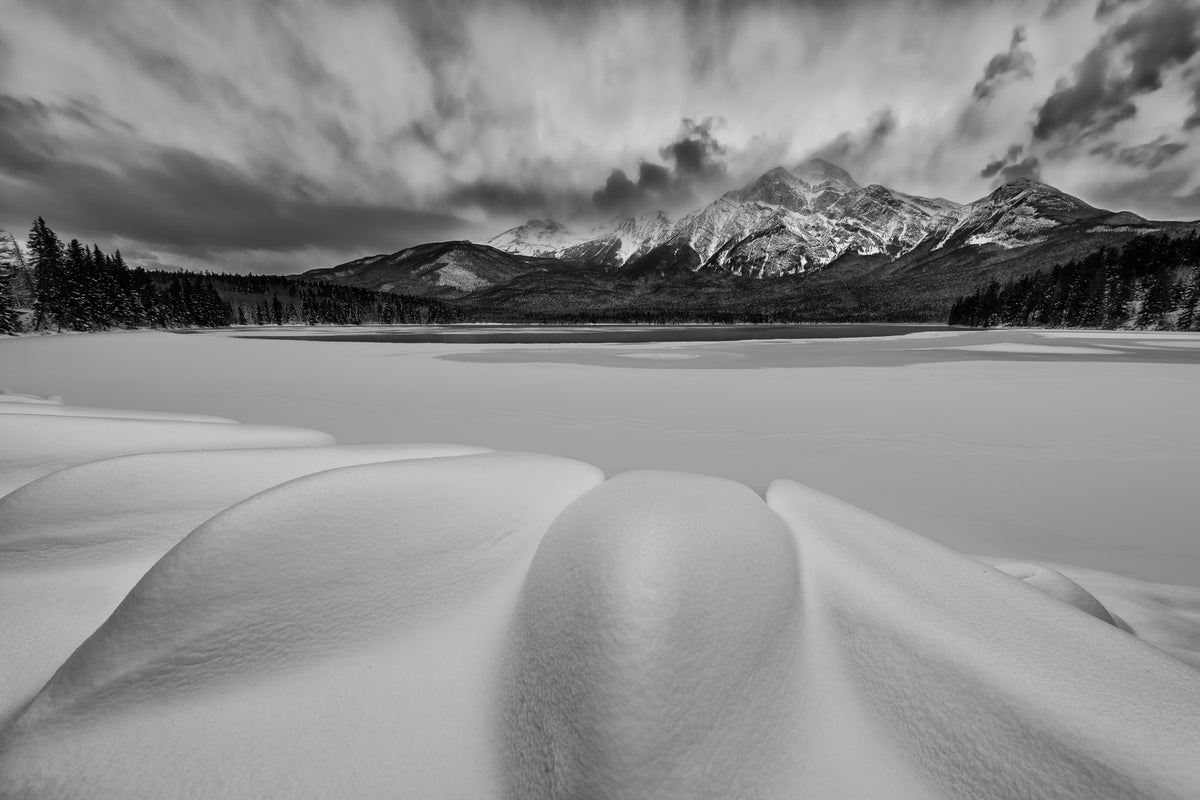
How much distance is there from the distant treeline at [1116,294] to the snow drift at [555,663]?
116181 millimetres

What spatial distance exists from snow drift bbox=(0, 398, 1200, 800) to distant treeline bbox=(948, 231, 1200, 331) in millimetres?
116181

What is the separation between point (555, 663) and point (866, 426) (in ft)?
34.2

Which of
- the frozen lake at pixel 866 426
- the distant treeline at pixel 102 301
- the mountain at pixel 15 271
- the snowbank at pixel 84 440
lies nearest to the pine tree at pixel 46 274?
the distant treeline at pixel 102 301

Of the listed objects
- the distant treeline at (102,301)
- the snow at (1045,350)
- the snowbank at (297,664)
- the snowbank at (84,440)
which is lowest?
the snowbank at (297,664)

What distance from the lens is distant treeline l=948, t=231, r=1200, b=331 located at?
2918 inches

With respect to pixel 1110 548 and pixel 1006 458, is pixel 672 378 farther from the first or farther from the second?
pixel 1110 548

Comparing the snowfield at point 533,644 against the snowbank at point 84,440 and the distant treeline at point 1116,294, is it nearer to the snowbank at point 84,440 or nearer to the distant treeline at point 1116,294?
the snowbank at point 84,440

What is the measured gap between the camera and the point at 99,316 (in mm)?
62844

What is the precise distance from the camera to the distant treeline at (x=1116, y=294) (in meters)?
74.1

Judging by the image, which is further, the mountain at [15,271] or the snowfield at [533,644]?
the mountain at [15,271]

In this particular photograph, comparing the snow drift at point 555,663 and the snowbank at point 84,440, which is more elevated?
the snowbank at point 84,440

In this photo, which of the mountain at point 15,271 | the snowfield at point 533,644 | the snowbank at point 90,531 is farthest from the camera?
the mountain at point 15,271

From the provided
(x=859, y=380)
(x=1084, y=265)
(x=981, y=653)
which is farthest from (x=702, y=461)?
(x=1084, y=265)

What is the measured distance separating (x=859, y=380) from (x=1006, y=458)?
9402 mm
